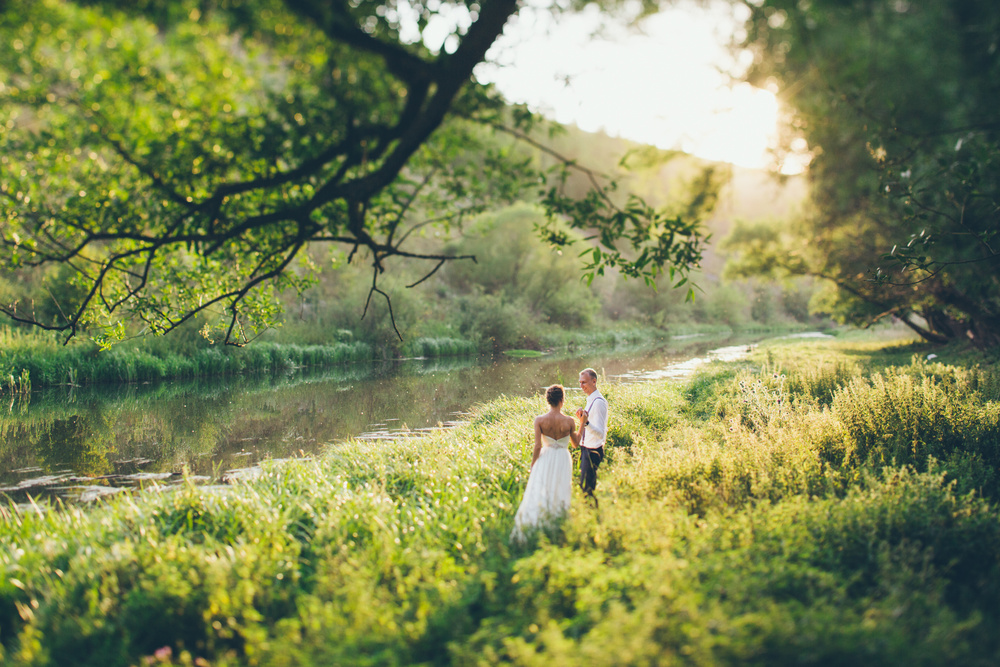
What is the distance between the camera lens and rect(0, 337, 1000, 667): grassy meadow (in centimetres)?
319

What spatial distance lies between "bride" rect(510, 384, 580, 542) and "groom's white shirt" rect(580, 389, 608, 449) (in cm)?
73

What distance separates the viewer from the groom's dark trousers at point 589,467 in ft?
23.3

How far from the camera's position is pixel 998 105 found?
4.62 m

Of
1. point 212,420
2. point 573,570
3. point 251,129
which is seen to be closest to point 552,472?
point 573,570

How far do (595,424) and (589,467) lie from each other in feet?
1.87

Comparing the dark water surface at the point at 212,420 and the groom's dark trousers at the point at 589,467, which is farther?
the dark water surface at the point at 212,420

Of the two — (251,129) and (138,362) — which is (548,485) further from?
(138,362)

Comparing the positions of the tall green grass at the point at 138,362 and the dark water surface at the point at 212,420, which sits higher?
the tall green grass at the point at 138,362

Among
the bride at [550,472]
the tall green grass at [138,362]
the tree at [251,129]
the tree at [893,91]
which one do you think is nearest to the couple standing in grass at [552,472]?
the bride at [550,472]

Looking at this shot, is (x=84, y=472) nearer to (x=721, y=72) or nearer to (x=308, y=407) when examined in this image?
(x=308, y=407)

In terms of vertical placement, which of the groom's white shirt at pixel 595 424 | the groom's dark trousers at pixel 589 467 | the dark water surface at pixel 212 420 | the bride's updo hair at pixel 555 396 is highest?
the bride's updo hair at pixel 555 396

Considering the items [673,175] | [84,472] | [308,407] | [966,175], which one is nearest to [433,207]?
[673,175]

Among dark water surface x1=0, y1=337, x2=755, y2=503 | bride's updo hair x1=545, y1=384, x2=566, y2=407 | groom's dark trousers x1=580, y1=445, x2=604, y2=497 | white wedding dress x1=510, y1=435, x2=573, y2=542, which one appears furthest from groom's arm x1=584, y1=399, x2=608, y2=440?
dark water surface x1=0, y1=337, x2=755, y2=503

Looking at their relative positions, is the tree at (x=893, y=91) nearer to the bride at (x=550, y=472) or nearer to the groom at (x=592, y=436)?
the groom at (x=592, y=436)
